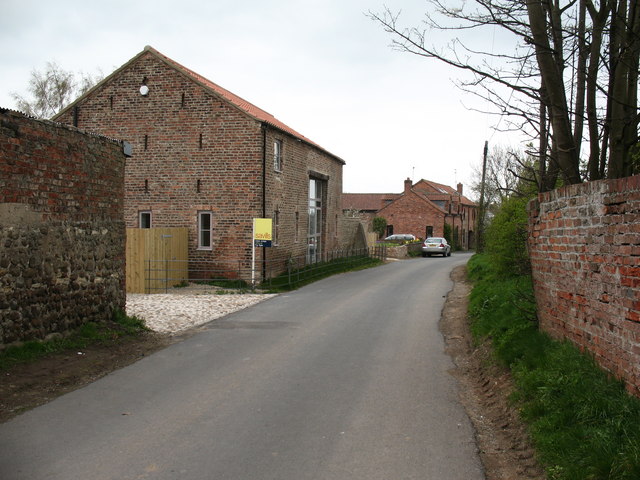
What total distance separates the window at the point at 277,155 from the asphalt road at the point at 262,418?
12149mm

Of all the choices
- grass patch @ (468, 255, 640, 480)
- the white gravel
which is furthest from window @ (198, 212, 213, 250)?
grass patch @ (468, 255, 640, 480)

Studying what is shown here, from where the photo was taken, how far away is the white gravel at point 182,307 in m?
12.5

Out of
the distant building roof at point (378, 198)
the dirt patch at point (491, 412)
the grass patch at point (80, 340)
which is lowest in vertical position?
the dirt patch at point (491, 412)

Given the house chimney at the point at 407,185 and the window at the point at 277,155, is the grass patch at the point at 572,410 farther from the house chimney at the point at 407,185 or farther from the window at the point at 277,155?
the house chimney at the point at 407,185

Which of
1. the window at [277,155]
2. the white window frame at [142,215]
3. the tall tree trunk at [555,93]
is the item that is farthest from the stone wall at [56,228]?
the window at [277,155]

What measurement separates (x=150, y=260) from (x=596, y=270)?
1550 cm

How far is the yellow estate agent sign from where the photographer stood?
19.5 m

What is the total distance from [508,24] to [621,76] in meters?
1.89

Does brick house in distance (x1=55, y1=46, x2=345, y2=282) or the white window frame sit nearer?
brick house in distance (x1=55, y1=46, x2=345, y2=282)

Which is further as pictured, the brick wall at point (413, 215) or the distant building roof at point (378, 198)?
the distant building roof at point (378, 198)

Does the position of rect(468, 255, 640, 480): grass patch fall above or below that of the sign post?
below

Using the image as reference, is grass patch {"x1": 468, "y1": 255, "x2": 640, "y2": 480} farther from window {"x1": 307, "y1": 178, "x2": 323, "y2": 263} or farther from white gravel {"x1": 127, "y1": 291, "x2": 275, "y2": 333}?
window {"x1": 307, "y1": 178, "x2": 323, "y2": 263}

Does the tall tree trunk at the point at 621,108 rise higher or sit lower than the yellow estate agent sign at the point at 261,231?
higher

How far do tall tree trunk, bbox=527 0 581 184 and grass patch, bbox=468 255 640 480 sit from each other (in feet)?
7.99
